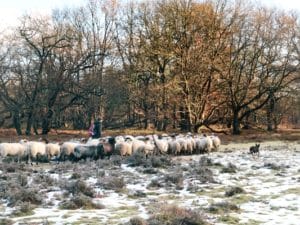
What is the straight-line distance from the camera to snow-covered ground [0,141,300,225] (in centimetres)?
845

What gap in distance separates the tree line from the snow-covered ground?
71.3 feet

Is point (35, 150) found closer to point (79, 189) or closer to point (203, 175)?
point (203, 175)

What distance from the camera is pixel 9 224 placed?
Answer: 7863 millimetres

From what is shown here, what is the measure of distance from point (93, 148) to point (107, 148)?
0.69 meters

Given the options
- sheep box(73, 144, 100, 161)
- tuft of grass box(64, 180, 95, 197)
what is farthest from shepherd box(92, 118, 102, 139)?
tuft of grass box(64, 180, 95, 197)

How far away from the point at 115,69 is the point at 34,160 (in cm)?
2629

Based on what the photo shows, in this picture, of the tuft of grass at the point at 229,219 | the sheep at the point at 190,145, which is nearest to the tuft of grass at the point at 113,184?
the tuft of grass at the point at 229,219

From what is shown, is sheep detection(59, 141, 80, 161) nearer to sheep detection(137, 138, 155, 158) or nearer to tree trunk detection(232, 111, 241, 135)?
sheep detection(137, 138, 155, 158)

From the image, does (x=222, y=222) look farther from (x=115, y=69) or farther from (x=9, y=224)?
(x=115, y=69)

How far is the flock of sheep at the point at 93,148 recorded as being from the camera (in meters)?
17.8

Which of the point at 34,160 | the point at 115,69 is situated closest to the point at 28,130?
the point at 115,69

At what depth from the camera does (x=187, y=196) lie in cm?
1079

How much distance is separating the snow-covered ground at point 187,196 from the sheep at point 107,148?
3.08 metres

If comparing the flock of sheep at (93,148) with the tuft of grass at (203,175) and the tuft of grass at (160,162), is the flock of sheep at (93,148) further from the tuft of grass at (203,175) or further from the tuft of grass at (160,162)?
the tuft of grass at (203,175)
